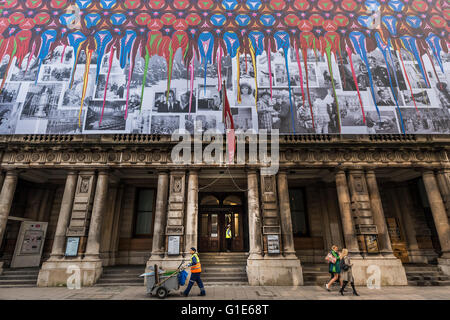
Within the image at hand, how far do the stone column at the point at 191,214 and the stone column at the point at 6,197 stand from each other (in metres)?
9.25

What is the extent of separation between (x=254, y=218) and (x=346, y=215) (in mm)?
4855

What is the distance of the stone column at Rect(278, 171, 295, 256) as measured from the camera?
11359 mm

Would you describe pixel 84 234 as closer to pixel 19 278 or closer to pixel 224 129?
pixel 19 278

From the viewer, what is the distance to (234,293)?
29.2ft

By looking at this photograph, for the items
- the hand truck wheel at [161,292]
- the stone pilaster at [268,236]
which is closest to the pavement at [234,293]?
the hand truck wheel at [161,292]

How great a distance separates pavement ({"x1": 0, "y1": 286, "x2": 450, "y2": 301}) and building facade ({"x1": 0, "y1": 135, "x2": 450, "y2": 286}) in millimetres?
994

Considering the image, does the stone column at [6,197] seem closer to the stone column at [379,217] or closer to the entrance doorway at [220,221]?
the entrance doorway at [220,221]

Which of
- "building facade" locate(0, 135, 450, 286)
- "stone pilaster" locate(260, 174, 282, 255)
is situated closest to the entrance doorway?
"building facade" locate(0, 135, 450, 286)

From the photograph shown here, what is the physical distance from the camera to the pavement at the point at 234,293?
811cm

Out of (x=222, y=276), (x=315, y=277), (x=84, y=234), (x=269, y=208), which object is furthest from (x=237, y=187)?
(x=84, y=234)

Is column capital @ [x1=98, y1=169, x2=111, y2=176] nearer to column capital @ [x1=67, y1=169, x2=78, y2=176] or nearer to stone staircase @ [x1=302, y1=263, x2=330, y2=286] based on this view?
column capital @ [x1=67, y1=169, x2=78, y2=176]

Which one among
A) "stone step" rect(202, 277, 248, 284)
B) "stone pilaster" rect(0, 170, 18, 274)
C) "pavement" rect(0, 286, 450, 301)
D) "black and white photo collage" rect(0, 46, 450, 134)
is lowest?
"pavement" rect(0, 286, 450, 301)

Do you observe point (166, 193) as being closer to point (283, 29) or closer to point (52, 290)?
point (52, 290)

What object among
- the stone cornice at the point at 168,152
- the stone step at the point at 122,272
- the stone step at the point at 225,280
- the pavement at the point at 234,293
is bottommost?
the pavement at the point at 234,293
